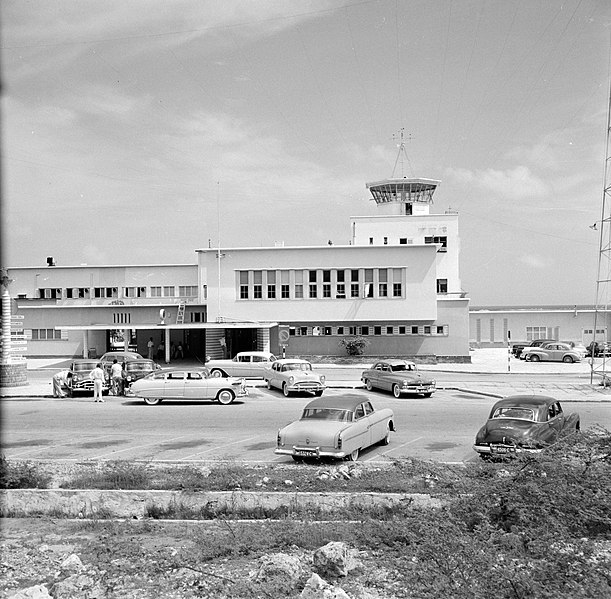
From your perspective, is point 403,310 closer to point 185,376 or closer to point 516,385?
point 516,385

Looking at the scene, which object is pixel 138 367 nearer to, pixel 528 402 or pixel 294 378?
pixel 294 378

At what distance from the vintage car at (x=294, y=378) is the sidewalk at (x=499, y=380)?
2.47 m

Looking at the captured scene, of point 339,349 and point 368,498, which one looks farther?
point 339,349

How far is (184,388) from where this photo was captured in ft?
86.0

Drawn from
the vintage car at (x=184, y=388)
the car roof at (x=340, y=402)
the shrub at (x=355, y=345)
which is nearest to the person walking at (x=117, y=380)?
the vintage car at (x=184, y=388)

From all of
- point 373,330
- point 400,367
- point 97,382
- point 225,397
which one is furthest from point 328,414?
point 373,330

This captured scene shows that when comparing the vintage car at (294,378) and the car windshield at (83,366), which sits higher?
the car windshield at (83,366)

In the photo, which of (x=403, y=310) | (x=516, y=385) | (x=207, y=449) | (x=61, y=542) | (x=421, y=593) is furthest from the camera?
(x=403, y=310)

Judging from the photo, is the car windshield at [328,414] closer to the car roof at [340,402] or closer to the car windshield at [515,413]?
the car roof at [340,402]

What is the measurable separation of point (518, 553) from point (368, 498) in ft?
9.93

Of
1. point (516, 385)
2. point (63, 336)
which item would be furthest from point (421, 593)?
point (63, 336)

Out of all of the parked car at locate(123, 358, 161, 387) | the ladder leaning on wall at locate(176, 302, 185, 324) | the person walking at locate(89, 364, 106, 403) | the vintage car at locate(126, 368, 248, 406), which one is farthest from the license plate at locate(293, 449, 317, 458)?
the ladder leaning on wall at locate(176, 302, 185, 324)

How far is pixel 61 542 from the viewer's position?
10.4 metres

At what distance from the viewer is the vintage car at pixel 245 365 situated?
34.0 metres
